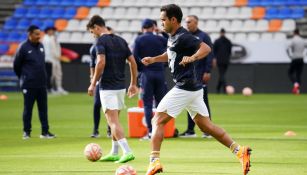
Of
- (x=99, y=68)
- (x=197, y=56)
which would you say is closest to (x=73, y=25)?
(x=99, y=68)

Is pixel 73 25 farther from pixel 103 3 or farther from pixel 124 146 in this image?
pixel 124 146

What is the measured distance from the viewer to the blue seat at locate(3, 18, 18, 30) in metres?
43.0

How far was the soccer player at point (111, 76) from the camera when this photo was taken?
1420 centimetres

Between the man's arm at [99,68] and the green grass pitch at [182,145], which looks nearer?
the green grass pitch at [182,145]

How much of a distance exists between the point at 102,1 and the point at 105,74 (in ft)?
96.7

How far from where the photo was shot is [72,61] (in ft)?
125

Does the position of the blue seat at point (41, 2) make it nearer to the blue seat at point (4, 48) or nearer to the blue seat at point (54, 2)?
the blue seat at point (54, 2)

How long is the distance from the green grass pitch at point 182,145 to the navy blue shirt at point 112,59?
1.30 metres

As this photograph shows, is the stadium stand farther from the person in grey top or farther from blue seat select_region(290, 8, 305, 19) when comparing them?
the person in grey top

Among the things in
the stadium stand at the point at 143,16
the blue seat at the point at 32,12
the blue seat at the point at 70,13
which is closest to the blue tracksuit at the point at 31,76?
the stadium stand at the point at 143,16

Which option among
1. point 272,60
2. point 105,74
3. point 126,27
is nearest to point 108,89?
point 105,74

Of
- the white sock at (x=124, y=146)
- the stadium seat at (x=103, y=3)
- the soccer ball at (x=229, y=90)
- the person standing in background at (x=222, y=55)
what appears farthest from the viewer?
the stadium seat at (x=103, y=3)

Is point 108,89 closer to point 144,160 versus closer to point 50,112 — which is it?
point 144,160

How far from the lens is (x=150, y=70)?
1834 cm
